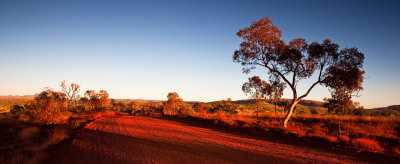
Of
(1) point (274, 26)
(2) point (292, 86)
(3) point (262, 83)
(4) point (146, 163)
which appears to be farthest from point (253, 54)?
Result: (4) point (146, 163)

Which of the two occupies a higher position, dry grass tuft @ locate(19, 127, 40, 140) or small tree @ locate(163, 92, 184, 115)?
small tree @ locate(163, 92, 184, 115)

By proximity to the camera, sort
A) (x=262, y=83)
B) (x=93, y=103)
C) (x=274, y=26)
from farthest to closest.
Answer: (x=93, y=103) → (x=262, y=83) → (x=274, y=26)

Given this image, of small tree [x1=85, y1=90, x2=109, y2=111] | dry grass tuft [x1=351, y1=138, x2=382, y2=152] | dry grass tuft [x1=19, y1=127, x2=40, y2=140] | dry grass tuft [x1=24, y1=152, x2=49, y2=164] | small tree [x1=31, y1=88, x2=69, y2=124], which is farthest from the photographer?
small tree [x1=85, y1=90, x2=109, y2=111]

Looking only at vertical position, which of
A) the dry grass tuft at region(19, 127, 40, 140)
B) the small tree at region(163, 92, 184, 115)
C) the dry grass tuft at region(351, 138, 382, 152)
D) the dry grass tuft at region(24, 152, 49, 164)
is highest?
the small tree at region(163, 92, 184, 115)

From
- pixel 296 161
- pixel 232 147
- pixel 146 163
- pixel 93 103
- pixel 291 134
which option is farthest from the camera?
pixel 93 103

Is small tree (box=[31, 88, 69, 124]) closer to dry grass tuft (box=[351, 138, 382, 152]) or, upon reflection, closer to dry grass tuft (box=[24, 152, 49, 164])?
dry grass tuft (box=[24, 152, 49, 164])

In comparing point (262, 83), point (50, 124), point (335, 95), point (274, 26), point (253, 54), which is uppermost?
point (274, 26)

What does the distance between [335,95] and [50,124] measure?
2173 cm

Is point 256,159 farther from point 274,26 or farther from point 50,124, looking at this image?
point 50,124

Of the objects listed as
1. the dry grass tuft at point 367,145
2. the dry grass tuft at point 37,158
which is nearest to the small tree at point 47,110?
the dry grass tuft at point 37,158

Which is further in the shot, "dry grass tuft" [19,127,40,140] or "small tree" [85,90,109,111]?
"small tree" [85,90,109,111]

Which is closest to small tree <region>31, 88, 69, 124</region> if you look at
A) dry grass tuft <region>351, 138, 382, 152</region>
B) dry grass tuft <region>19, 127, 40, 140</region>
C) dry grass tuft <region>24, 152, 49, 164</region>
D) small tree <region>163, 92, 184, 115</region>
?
dry grass tuft <region>19, 127, 40, 140</region>

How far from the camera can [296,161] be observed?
636cm

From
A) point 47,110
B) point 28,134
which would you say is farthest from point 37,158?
point 47,110
